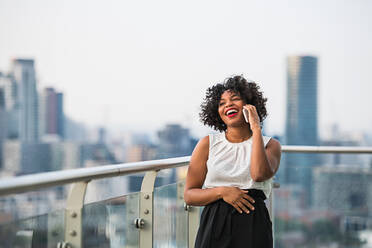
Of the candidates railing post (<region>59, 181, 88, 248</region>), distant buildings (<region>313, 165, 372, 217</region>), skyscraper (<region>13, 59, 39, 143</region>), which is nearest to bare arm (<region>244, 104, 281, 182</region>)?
railing post (<region>59, 181, 88, 248</region>)

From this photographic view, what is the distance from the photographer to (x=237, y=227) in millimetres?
2174

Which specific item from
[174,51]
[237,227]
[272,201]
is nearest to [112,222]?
[237,227]

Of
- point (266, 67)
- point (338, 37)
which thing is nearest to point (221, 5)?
point (266, 67)

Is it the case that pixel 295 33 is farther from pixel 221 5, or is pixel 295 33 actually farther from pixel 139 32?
pixel 139 32

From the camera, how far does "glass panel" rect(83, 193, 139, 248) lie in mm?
1896

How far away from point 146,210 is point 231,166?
0.51 meters

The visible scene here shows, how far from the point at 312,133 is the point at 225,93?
30975 millimetres

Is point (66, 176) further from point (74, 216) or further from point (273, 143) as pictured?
point (273, 143)

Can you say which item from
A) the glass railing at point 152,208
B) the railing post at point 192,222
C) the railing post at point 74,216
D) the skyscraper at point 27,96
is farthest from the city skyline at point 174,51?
the railing post at point 74,216

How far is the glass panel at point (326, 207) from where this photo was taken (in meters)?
3.72

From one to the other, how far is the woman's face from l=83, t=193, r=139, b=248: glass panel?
58 cm

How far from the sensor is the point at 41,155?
38625mm

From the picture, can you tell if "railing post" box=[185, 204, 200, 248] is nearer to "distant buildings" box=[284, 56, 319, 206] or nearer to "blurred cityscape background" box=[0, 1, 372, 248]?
Answer: "blurred cityscape background" box=[0, 1, 372, 248]

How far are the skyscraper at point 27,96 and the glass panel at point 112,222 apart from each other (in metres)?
38.9
